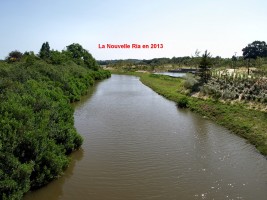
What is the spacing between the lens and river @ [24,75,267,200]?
14781mm

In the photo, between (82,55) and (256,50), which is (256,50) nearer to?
(256,50)

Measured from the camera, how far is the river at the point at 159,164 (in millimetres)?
14781

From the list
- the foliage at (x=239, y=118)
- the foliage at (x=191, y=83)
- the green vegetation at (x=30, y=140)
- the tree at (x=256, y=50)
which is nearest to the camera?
the green vegetation at (x=30, y=140)

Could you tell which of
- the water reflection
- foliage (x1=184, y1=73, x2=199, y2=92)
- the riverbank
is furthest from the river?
foliage (x1=184, y1=73, x2=199, y2=92)

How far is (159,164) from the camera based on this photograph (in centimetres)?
1833

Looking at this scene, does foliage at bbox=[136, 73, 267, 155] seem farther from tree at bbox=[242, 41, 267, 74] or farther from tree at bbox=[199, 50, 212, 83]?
tree at bbox=[242, 41, 267, 74]

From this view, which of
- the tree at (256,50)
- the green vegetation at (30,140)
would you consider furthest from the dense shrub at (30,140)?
the tree at (256,50)

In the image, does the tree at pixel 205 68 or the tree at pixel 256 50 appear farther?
the tree at pixel 256 50

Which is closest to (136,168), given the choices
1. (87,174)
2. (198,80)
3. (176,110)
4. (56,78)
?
(87,174)

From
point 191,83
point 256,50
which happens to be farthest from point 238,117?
point 256,50

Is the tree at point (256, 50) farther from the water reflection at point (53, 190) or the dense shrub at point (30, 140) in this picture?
the water reflection at point (53, 190)

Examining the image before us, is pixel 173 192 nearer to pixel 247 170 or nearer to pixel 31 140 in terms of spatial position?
pixel 247 170

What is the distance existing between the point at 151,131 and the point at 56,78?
61.6ft

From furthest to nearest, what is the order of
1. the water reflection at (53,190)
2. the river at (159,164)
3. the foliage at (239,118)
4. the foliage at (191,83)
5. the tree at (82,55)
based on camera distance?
the tree at (82,55) < the foliage at (191,83) < the foliage at (239,118) < the river at (159,164) < the water reflection at (53,190)
